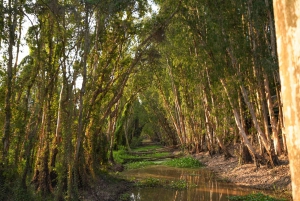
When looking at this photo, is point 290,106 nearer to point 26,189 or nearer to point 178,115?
point 26,189

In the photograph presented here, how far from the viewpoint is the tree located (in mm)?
1657

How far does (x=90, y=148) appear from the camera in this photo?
46.5 feet

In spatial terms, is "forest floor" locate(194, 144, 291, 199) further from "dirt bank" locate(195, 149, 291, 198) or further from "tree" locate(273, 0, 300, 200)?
"tree" locate(273, 0, 300, 200)

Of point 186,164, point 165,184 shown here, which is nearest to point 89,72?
point 165,184

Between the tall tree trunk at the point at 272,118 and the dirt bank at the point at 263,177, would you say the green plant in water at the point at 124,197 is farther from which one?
the tall tree trunk at the point at 272,118

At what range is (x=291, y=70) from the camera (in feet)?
5.54

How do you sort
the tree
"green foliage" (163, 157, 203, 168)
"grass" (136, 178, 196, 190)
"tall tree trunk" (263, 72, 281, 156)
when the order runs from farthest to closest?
1. "green foliage" (163, 157, 203, 168)
2. "tall tree trunk" (263, 72, 281, 156)
3. "grass" (136, 178, 196, 190)
4. the tree

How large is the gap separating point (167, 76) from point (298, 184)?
31462 mm

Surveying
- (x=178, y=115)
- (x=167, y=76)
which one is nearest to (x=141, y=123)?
(x=178, y=115)

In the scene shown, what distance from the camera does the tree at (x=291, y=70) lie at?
166 cm

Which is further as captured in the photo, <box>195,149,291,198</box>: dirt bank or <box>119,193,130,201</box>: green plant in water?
<box>195,149,291,198</box>: dirt bank

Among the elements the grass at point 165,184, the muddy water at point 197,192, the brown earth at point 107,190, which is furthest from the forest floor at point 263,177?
the brown earth at point 107,190

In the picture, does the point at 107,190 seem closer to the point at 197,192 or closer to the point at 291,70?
the point at 197,192

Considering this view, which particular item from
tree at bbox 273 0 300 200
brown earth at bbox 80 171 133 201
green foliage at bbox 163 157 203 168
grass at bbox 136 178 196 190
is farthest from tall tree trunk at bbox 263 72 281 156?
tree at bbox 273 0 300 200
